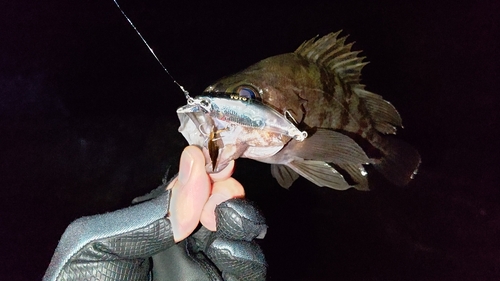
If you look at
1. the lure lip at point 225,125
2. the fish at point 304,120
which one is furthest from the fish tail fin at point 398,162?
the lure lip at point 225,125

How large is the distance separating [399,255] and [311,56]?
91cm

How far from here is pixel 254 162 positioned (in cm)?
145

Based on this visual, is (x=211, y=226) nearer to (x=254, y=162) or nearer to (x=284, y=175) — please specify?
(x=284, y=175)

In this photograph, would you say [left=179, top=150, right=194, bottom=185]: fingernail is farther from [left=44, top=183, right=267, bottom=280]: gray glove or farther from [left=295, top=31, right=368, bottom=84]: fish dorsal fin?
[left=295, top=31, right=368, bottom=84]: fish dorsal fin

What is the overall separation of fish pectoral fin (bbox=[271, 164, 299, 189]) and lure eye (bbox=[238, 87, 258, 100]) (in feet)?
0.79

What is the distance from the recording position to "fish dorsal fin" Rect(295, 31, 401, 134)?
34.6 inches

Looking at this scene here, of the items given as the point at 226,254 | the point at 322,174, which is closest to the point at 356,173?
the point at 322,174

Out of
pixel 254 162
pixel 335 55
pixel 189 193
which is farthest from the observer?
pixel 254 162

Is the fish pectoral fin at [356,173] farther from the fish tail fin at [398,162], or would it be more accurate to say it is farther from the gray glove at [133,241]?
the gray glove at [133,241]

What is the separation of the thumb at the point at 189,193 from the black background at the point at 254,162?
0.69 meters

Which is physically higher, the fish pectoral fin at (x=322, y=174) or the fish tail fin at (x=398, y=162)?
the fish pectoral fin at (x=322, y=174)

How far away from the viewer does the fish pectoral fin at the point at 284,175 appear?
0.94m

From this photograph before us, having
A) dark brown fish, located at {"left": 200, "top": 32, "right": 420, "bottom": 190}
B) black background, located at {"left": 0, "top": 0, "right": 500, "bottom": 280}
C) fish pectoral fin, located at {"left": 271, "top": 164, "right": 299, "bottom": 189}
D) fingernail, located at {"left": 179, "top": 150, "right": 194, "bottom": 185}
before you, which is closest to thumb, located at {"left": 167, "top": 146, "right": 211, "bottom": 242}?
fingernail, located at {"left": 179, "top": 150, "right": 194, "bottom": 185}

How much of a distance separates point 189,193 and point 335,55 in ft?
1.60
